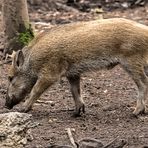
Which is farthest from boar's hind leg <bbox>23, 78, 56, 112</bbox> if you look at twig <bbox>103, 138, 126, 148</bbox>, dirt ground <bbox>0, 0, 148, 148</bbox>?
twig <bbox>103, 138, 126, 148</bbox>

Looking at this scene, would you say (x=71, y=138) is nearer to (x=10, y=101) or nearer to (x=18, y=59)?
(x=10, y=101)

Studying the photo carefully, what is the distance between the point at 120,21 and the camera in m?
8.74

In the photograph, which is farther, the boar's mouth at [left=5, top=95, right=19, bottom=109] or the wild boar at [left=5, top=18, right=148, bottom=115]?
the boar's mouth at [left=5, top=95, right=19, bottom=109]

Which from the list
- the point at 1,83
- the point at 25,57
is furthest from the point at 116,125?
the point at 1,83

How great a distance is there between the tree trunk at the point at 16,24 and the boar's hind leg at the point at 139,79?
383 centimetres

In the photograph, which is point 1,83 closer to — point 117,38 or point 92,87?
point 92,87

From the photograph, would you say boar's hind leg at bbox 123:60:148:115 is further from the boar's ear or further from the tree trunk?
the tree trunk

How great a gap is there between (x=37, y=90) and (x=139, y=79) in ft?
4.73

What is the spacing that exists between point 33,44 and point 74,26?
2.13 ft

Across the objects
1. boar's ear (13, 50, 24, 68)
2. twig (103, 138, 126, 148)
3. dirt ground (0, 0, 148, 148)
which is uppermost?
boar's ear (13, 50, 24, 68)

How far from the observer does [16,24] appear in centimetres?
1209

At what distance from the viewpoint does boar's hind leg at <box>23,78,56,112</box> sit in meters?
8.74

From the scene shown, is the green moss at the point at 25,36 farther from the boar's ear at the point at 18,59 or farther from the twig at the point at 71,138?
the twig at the point at 71,138

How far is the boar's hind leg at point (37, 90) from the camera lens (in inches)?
344
